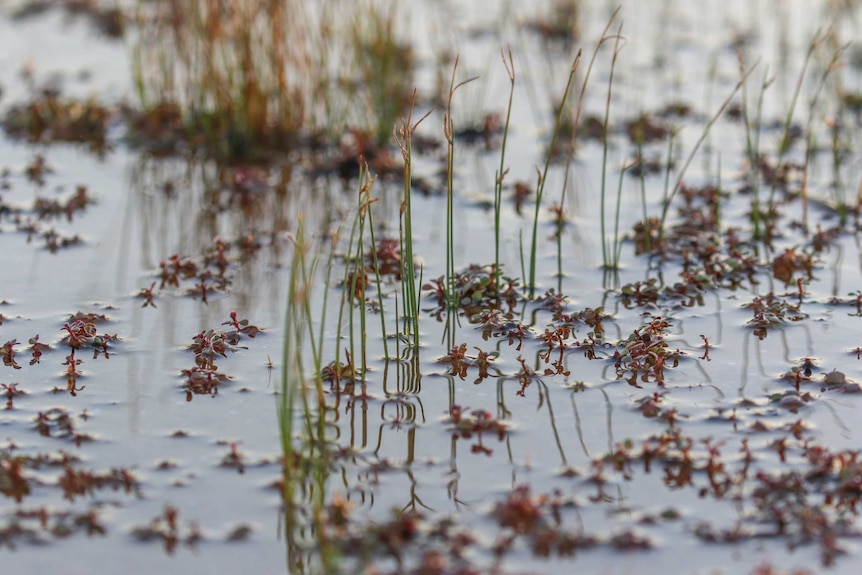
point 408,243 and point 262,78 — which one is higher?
point 262,78

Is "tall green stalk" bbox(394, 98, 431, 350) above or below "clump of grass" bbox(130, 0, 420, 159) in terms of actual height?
below

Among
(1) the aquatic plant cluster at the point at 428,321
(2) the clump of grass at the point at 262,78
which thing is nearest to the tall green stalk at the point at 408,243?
(1) the aquatic plant cluster at the point at 428,321

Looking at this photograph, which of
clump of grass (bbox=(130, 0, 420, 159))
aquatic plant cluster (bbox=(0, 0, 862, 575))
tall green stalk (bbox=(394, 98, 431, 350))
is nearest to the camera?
aquatic plant cluster (bbox=(0, 0, 862, 575))

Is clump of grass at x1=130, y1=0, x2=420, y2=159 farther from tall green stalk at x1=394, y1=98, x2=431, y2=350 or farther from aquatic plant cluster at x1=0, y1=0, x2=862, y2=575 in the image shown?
tall green stalk at x1=394, y1=98, x2=431, y2=350

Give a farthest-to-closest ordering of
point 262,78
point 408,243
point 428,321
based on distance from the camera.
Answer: point 262,78
point 428,321
point 408,243

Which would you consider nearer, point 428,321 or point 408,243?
point 408,243

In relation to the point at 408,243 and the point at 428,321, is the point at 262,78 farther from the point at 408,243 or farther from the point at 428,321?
the point at 408,243

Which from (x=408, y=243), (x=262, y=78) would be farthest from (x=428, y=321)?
(x=262, y=78)

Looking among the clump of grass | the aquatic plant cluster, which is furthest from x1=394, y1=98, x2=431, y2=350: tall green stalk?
the clump of grass

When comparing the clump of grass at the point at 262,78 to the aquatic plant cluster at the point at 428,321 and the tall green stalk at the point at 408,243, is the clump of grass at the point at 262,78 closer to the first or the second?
the aquatic plant cluster at the point at 428,321
